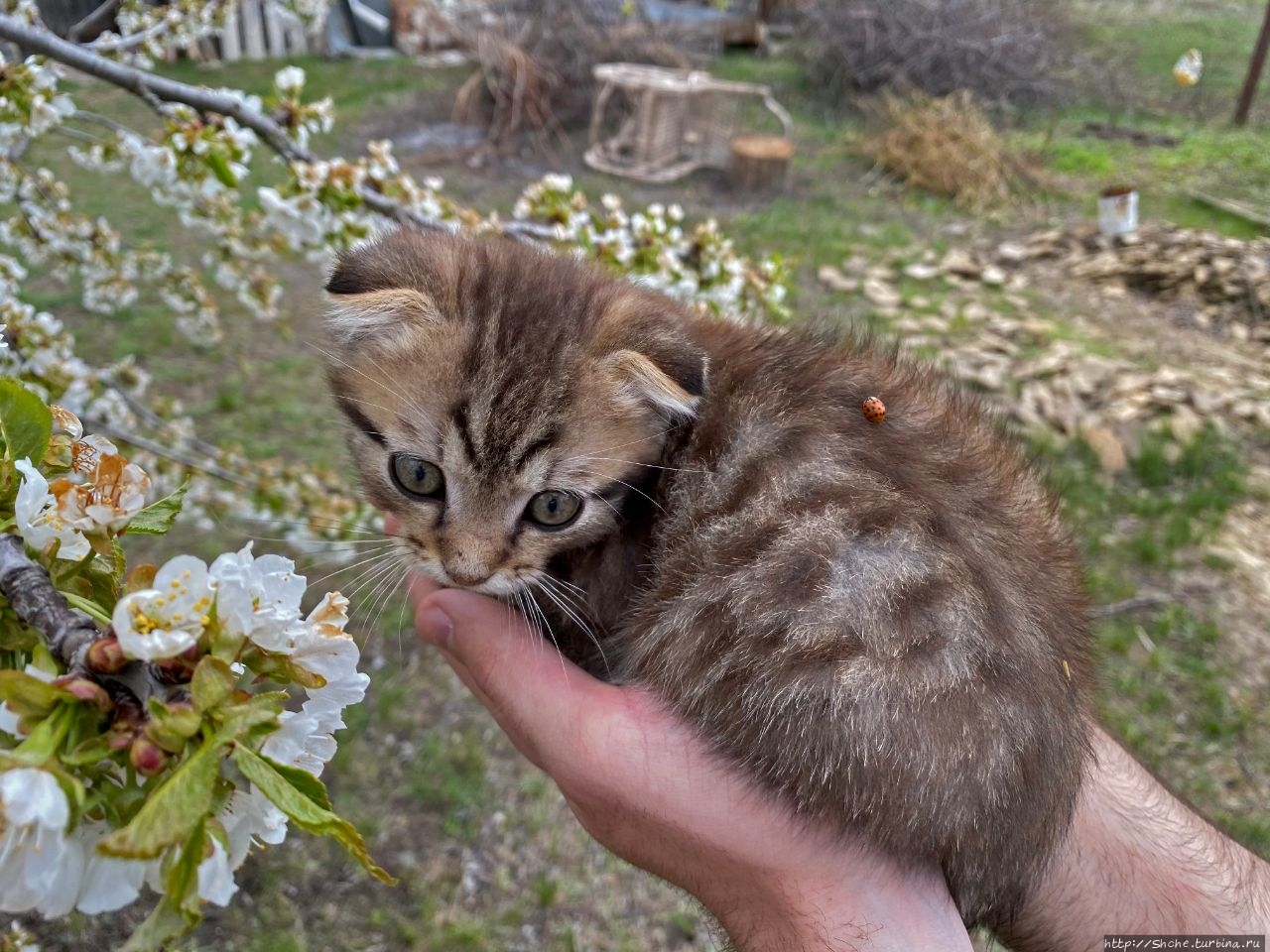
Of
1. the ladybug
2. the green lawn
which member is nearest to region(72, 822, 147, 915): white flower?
the ladybug

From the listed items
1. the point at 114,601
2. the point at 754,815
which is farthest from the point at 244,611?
the point at 754,815

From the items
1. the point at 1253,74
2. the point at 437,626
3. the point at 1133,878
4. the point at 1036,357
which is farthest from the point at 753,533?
the point at 1253,74

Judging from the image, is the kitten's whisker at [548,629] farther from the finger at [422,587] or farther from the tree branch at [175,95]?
the tree branch at [175,95]

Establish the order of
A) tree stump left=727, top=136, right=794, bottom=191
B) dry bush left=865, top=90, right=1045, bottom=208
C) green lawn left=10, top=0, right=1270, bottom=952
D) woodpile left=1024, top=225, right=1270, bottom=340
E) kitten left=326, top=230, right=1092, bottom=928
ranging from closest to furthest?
kitten left=326, top=230, right=1092, bottom=928
green lawn left=10, top=0, right=1270, bottom=952
woodpile left=1024, top=225, right=1270, bottom=340
tree stump left=727, top=136, right=794, bottom=191
dry bush left=865, top=90, right=1045, bottom=208

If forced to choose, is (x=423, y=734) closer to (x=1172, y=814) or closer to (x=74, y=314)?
(x=1172, y=814)

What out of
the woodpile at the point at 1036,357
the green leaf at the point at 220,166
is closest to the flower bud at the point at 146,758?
the green leaf at the point at 220,166

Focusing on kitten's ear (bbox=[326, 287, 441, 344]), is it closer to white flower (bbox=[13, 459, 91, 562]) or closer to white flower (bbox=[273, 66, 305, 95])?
white flower (bbox=[13, 459, 91, 562])

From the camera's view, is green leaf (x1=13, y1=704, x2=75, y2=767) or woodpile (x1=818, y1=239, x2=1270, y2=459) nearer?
green leaf (x1=13, y1=704, x2=75, y2=767)
